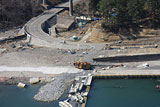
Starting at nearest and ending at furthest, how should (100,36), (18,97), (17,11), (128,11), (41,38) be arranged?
(18,97), (128,11), (100,36), (41,38), (17,11)

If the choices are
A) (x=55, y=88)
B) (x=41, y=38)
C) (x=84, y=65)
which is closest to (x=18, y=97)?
(x=55, y=88)

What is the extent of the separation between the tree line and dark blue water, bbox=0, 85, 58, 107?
2430 cm

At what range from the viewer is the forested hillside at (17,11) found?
3086 inches

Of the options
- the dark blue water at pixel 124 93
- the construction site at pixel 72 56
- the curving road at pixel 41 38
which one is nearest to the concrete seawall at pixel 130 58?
the construction site at pixel 72 56

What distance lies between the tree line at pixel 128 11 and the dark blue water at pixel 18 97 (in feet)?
79.7

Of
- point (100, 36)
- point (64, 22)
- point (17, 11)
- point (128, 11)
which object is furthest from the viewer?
point (17, 11)

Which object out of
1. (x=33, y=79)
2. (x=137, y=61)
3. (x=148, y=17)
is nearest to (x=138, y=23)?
(x=148, y=17)

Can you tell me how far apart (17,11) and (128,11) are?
1479 inches

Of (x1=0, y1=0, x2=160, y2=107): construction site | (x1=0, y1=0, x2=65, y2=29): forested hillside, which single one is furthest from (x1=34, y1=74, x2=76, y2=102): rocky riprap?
(x1=0, y1=0, x2=65, y2=29): forested hillside

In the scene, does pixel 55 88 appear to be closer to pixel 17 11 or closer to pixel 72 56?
pixel 72 56

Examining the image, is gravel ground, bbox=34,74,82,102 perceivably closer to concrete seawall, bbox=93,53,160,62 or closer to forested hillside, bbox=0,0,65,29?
concrete seawall, bbox=93,53,160,62

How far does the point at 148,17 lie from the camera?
62312mm

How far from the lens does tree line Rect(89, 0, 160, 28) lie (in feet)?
192

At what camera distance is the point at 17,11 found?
81000 mm
